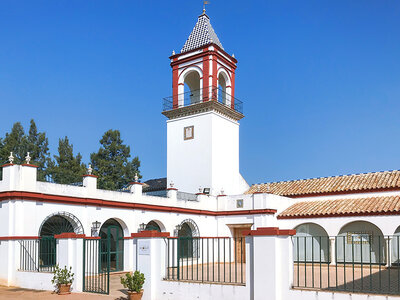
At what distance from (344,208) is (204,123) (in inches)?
402

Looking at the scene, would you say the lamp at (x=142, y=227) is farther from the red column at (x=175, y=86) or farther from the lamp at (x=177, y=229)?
the red column at (x=175, y=86)

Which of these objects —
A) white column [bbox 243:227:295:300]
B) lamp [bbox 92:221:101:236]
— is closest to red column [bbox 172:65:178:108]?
lamp [bbox 92:221:101:236]

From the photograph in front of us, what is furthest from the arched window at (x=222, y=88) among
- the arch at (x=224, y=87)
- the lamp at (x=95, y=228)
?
the lamp at (x=95, y=228)

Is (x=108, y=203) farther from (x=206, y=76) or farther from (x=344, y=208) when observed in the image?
(x=206, y=76)

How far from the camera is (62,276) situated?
1292cm

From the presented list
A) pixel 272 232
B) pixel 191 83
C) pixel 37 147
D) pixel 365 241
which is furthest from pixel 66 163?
pixel 272 232

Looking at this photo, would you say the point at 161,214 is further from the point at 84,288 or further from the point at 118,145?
the point at 118,145

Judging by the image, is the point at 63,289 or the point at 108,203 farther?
the point at 108,203

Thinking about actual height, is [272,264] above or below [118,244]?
above

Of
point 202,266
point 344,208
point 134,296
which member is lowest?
point 134,296

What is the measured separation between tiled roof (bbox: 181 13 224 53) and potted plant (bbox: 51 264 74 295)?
1931 cm

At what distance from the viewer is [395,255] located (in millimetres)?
20531

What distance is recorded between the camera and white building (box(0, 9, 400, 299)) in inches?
532

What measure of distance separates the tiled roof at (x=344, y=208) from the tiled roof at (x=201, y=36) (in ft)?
40.8
